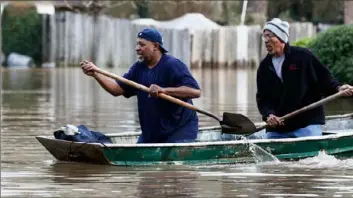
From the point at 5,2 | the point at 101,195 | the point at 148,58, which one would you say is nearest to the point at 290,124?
the point at 148,58

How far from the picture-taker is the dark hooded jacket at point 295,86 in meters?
14.3

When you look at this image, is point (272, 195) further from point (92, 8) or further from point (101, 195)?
point (92, 8)

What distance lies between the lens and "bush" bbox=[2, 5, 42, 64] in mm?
48438

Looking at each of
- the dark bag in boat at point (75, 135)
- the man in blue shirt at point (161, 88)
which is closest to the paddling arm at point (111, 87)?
the man in blue shirt at point (161, 88)

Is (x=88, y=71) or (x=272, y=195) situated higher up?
(x=88, y=71)

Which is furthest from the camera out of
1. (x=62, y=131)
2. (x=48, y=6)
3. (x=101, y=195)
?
(x=48, y=6)

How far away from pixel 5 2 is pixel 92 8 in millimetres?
3475

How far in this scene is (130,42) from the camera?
1893 inches

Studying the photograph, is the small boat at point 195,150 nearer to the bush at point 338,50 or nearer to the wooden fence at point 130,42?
the bush at point 338,50

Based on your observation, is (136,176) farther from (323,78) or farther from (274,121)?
(323,78)

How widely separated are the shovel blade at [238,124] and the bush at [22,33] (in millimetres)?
34345

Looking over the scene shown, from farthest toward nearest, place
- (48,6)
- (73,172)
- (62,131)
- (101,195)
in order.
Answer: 1. (48,6)
2. (62,131)
3. (73,172)
4. (101,195)

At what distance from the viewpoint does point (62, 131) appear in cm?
1377

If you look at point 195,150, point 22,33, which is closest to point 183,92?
point 195,150
